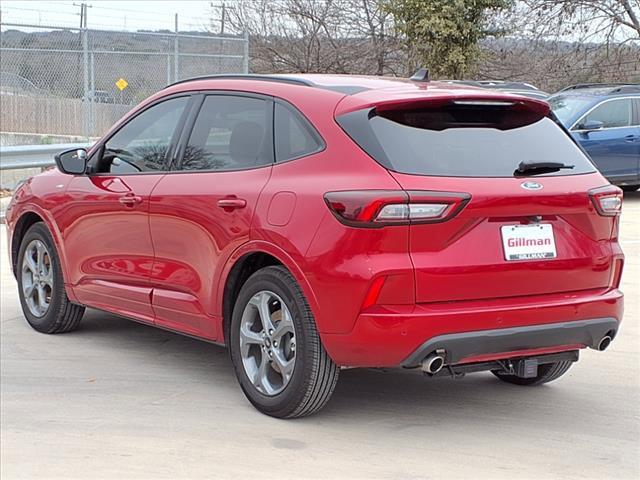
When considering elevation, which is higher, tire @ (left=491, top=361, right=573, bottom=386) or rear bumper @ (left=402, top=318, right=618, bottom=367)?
rear bumper @ (left=402, top=318, right=618, bottom=367)

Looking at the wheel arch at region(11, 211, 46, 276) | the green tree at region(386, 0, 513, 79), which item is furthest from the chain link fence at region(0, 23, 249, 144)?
the wheel arch at region(11, 211, 46, 276)

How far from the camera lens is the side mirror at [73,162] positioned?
6.38 m

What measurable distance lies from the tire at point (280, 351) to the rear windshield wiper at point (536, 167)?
1.17 m

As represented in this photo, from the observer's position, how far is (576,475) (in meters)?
4.30

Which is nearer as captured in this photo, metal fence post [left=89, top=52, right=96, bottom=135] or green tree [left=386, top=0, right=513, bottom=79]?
metal fence post [left=89, top=52, right=96, bottom=135]

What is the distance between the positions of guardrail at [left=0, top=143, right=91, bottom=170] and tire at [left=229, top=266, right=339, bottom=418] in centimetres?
773

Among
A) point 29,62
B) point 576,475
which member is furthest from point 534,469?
point 29,62

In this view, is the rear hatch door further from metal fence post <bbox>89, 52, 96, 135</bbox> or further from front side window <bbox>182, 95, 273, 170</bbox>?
metal fence post <bbox>89, 52, 96, 135</bbox>

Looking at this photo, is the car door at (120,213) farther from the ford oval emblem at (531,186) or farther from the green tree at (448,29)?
the green tree at (448,29)

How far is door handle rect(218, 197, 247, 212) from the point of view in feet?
16.6

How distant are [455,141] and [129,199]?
2.10 meters

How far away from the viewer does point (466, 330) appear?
449 cm

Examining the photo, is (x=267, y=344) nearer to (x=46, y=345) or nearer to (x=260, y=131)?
(x=260, y=131)

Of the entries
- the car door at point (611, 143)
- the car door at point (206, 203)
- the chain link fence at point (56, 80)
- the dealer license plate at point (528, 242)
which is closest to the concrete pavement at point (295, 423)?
the car door at point (206, 203)
